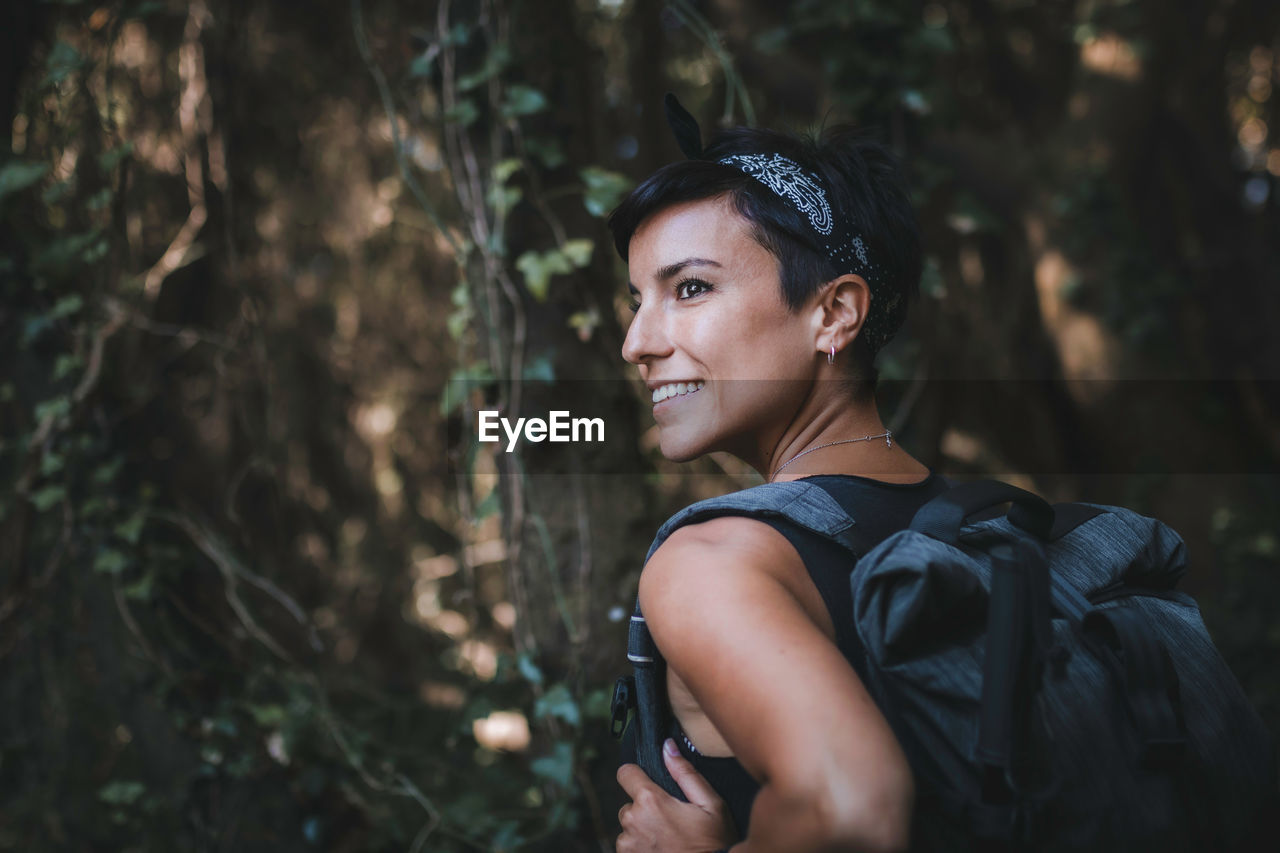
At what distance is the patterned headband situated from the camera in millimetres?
1229

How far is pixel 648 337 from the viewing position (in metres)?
1.27

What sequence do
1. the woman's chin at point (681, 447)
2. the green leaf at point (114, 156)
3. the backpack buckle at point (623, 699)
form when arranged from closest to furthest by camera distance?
1. the backpack buckle at point (623, 699)
2. the woman's chin at point (681, 447)
3. the green leaf at point (114, 156)

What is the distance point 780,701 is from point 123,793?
2.17m

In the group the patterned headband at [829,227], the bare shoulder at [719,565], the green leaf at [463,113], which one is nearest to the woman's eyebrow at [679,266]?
the patterned headband at [829,227]

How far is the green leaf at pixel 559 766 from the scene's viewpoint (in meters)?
1.96

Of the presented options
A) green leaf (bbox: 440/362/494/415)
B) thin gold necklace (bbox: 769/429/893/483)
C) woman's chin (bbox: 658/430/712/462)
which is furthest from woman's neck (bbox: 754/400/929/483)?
green leaf (bbox: 440/362/494/415)

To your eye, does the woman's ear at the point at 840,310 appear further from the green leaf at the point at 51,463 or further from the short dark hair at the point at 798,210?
the green leaf at the point at 51,463

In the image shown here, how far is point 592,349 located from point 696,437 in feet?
3.01

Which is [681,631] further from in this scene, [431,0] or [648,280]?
[431,0]

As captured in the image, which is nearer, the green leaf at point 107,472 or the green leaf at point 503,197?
the green leaf at point 503,197

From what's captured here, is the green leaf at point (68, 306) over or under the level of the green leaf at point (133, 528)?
A: over

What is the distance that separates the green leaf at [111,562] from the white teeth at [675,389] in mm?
1750

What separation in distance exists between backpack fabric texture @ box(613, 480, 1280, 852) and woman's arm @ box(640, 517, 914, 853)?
8cm

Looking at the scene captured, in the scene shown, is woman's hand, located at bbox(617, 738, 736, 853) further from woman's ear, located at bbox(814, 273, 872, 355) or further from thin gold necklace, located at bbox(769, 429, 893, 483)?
woman's ear, located at bbox(814, 273, 872, 355)
